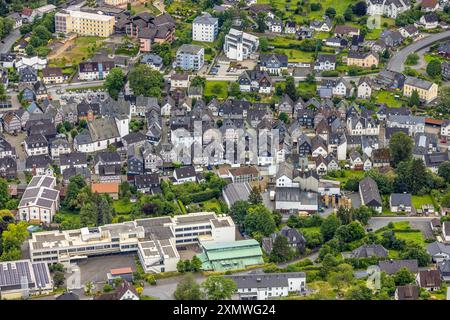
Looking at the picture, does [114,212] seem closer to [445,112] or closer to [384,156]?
[384,156]

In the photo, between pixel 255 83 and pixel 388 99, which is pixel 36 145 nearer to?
pixel 255 83

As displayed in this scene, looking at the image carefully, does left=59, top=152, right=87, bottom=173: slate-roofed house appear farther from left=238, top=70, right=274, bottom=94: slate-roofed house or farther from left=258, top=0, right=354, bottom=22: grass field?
left=258, top=0, right=354, bottom=22: grass field

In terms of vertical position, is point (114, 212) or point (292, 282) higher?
point (292, 282)

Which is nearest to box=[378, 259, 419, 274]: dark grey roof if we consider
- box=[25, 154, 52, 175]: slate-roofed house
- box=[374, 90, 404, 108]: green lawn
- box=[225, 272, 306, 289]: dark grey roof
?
box=[225, 272, 306, 289]: dark grey roof

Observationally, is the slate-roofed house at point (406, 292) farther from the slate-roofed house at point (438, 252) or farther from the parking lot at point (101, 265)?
the parking lot at point (101, 265)

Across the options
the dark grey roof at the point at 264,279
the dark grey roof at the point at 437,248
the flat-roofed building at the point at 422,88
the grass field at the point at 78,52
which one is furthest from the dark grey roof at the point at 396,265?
the grass field at the point at 78,52
